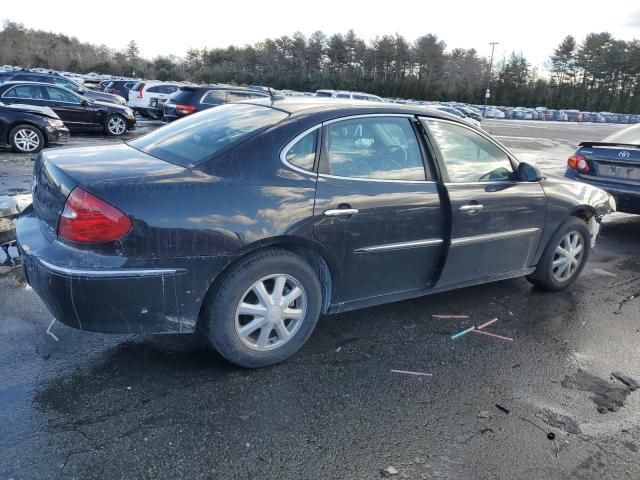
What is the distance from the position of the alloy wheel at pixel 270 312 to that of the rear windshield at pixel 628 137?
19.5 ft

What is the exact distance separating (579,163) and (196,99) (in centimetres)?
1068

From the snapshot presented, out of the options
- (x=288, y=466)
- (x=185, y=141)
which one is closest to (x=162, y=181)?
(x=185, y=141)

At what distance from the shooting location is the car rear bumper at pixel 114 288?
2.75m

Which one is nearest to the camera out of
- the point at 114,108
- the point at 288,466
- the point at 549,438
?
the point at 288,466

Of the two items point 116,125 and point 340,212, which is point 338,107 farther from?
point 116,125

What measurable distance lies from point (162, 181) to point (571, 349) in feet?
9.96

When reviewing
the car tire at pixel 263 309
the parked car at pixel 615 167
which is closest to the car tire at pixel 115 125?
the parked car at pixel 615 167

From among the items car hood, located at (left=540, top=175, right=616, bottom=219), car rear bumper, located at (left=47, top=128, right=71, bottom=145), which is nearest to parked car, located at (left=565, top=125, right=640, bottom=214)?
car hood, located at (left=540, top=175, right=616, bottom=219)

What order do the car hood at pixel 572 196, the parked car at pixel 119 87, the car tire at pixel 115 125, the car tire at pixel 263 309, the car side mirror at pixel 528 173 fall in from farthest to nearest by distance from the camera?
the parked car at pixel 119 87
the car tire at pixel 115 125
the car hood at pixel 572 196
the car side mirror at pixel 528 173
the car tire at pixel 263 309

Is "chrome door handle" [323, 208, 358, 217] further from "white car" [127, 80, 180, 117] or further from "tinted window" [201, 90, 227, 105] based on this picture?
"white car" [127, 80, 180, 117]

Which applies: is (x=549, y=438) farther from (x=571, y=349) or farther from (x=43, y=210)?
(x=43, y=210)

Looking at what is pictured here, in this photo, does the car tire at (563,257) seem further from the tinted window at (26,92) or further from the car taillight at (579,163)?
the tinted window at (26,92)

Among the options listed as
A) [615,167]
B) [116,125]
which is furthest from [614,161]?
[116,125]

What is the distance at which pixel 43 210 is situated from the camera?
3.17m
